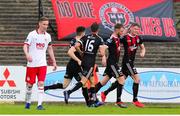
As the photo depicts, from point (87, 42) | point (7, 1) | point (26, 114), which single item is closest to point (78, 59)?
point (87, 42)

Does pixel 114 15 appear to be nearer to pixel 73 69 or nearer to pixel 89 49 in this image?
pixel 73 69

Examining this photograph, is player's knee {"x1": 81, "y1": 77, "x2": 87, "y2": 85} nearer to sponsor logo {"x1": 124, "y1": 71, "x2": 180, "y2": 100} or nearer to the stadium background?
sponsor logo {"x1": 124, "y1": 71, "x2": 180, "y2": 100}

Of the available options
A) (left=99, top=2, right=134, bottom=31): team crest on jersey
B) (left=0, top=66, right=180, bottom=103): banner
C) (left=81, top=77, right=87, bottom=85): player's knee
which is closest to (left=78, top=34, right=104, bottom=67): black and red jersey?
(left=81, top=77, right=87, bottom=85): player's knee

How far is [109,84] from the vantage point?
21.2 m

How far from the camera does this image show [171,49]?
2772 centimetres

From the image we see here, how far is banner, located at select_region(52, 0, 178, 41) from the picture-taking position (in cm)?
2773

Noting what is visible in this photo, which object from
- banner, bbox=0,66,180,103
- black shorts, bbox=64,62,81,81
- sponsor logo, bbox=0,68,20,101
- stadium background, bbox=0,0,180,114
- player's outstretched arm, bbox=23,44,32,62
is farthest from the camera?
stadium background, bbox=0,0,180,114

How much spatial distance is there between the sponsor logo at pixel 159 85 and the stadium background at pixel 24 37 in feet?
11.8

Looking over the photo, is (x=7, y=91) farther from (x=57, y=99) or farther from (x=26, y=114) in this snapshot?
(x=26, y=114)

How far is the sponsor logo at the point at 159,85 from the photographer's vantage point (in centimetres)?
2152

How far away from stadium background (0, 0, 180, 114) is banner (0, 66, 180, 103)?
363cm

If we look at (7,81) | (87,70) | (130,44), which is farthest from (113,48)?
(7,81)

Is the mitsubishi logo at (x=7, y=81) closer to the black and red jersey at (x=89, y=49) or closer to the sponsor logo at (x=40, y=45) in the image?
the black and red jersey at (x=89, y=49)

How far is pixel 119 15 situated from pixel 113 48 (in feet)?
34.6
